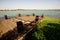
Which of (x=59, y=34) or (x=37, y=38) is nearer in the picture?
(x=37, y=38)

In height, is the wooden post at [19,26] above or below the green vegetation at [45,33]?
above

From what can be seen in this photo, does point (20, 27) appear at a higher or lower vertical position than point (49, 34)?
higher

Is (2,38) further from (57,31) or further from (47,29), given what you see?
(57,31)

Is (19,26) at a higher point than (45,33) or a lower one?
higher

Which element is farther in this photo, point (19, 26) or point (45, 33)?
point (45, 33)

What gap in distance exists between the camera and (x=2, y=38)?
26.4 feet

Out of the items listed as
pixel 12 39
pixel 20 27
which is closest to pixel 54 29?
pixel 20 27

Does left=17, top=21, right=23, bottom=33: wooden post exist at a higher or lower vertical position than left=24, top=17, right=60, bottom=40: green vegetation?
higher

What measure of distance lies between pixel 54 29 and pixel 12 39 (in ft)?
16.4

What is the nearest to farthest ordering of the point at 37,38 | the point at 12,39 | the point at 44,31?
the point at 12,39 < the point at 37,38 < the point at 44,31

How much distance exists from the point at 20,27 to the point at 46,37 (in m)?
2.64

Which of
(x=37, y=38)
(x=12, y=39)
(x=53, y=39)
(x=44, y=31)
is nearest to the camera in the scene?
(x=12, y=39)

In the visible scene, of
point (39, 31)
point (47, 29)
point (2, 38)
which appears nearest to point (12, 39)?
point (2, 38)

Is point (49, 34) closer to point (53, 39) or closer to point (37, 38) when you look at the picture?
point (53, 39)
